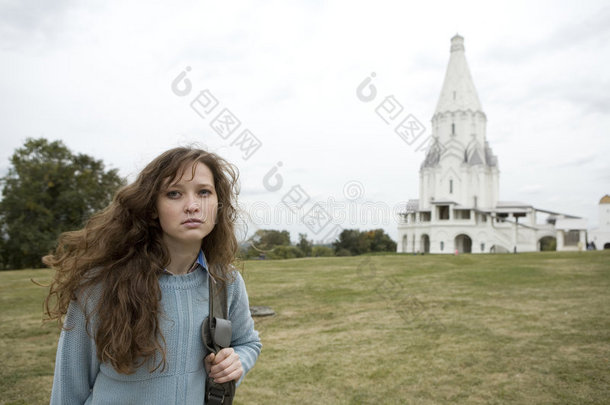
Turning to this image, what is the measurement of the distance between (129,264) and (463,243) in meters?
49.1

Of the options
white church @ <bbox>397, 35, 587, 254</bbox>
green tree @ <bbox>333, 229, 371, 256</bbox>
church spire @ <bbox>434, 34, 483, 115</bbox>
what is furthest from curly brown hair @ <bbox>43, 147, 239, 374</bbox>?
church spire @ <bbox>434, 34, 483, 115</bbox>

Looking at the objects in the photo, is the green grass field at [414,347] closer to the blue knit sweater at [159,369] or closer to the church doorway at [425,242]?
the blue knit sweater at [159,369]

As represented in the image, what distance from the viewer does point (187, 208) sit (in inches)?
70.6

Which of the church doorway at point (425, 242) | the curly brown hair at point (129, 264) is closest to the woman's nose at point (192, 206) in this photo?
the curly brown hair at point (129, 264)

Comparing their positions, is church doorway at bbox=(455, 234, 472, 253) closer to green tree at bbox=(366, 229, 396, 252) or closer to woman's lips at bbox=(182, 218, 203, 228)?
green tree at bbox=(366, 229, 396, 252)

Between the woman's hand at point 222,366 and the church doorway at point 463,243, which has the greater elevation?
the church doorway at point 463,243

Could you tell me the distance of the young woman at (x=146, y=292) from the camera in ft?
5.38

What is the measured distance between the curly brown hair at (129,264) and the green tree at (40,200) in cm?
2818

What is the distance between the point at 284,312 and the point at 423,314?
298cm

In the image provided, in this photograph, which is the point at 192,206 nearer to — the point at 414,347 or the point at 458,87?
the point at 414,347

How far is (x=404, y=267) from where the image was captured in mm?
19859

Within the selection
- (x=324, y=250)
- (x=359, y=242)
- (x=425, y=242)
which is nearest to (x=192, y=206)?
(x=359, y=242)

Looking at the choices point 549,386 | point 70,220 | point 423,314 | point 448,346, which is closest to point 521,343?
point 448,346

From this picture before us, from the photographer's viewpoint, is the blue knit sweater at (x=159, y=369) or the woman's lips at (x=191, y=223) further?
the woman's lips at (x=191, y=223)
